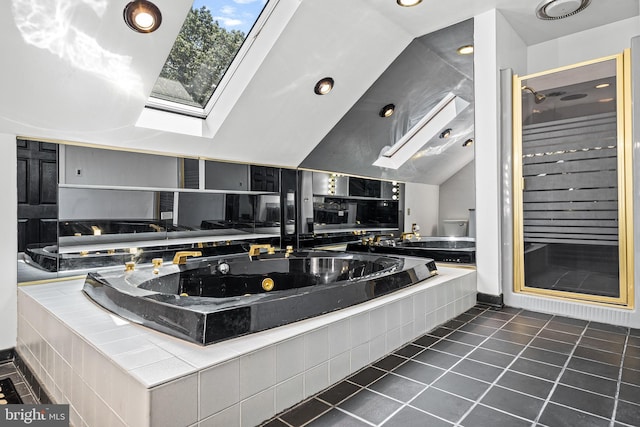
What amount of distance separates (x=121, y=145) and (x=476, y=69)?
2452 mm

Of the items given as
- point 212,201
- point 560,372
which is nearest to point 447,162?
point 212,201

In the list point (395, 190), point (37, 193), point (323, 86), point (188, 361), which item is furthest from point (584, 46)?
point (37, 193)

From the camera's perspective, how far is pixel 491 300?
2.50m

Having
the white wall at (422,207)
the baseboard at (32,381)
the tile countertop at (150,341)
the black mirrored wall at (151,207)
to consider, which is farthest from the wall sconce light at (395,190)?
the baseboard at (32,381)

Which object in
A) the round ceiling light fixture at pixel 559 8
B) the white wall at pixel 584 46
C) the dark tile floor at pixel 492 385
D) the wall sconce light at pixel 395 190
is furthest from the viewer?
the wall sconce light at pixel 395 190

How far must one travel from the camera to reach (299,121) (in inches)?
116

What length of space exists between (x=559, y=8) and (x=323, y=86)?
161 centimetres

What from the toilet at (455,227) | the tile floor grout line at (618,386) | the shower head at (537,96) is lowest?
the tile floor grout line at (618,386)

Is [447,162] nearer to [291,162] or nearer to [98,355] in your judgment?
[291,162]

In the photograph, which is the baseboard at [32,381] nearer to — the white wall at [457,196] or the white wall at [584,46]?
the white wall at [584,46]

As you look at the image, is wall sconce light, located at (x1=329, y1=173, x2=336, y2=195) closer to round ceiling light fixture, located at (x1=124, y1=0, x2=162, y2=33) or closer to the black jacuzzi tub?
the black jacuzzi tub

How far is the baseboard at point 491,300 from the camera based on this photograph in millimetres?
2477

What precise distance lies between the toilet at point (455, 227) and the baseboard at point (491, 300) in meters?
1.98
